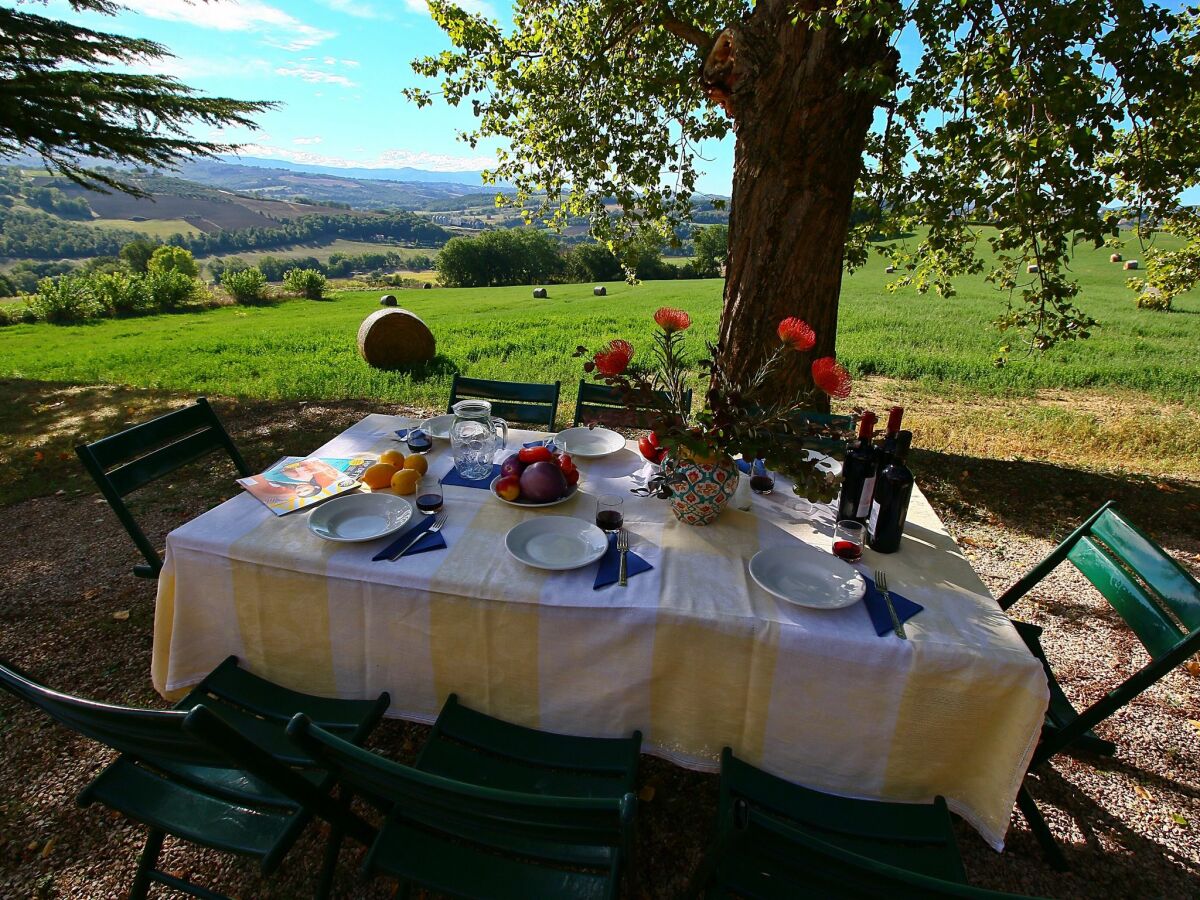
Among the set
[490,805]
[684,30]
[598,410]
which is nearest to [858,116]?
[684,30]

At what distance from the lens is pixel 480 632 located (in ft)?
6.23

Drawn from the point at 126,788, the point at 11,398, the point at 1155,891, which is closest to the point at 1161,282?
the point at 1155,891

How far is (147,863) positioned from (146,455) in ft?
5.93

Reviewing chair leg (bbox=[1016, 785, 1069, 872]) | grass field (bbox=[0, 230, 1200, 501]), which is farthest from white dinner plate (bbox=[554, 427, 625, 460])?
grass field (bbox=[0, 230, 1200, 501])

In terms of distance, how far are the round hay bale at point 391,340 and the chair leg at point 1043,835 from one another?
9671mm

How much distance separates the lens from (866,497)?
2.23m

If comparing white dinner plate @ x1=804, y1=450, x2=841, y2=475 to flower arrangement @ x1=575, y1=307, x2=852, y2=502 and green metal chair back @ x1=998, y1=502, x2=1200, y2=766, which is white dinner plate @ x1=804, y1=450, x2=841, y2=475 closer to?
flower arrangement @ x1=575, y1=307, x2=852, y2=502

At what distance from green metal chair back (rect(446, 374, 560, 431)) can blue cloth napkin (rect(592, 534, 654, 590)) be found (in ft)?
5.32

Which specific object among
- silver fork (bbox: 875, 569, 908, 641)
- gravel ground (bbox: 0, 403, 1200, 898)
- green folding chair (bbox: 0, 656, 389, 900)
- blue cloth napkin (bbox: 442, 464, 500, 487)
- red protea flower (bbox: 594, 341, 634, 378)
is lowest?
gravel ground (bbox: 0, 403, 1200, 898)

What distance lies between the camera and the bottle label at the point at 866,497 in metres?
2.21

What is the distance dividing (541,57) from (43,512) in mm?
6508

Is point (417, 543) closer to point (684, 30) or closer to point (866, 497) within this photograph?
point (866, 497)

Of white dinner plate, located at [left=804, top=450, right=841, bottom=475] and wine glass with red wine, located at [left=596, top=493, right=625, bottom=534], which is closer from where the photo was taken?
wine glass with red wine, located at [left=596, top=493, right=625, bottom=534]

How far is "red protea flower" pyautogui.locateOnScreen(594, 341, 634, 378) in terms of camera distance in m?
2.04
